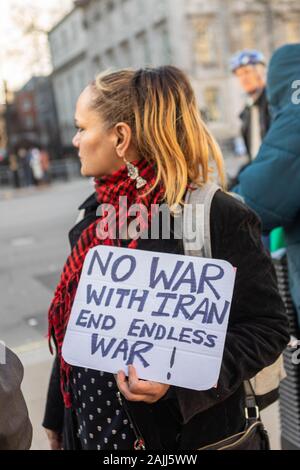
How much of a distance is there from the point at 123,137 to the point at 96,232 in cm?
30

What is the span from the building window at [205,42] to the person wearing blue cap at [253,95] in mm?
32645

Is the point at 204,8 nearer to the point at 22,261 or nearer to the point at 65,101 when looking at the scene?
the point at 65,101

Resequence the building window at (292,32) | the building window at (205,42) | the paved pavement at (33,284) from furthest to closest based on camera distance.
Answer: the building window at (292,32)
the building window at (205,42)
the paved pavement at (33,284)

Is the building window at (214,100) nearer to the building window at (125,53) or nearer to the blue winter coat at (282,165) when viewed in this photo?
the building window at (125,53)

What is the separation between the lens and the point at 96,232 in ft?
5.70

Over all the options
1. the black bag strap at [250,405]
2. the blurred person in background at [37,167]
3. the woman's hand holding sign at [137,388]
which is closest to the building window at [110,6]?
the blurred person in background at [37,167]

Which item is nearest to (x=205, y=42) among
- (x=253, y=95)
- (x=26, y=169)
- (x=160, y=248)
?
(x=26, y=169)

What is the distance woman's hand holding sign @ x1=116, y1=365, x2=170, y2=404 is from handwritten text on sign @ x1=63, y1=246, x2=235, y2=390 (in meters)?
0.02

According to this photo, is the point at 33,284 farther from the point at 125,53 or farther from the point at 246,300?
the point at 125,53

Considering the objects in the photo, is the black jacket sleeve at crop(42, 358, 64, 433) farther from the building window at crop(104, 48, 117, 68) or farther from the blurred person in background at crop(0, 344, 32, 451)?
the building window at crop(104, 48, 117, 68)

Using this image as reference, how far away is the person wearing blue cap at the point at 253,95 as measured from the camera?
404 cm

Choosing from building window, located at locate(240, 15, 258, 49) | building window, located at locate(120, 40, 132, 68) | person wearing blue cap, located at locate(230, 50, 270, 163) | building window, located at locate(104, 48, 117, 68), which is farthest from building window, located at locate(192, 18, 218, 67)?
person wearing blue cap, located at locate(230, 50, 270, 163)

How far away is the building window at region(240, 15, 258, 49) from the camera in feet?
119

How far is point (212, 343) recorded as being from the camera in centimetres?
142
